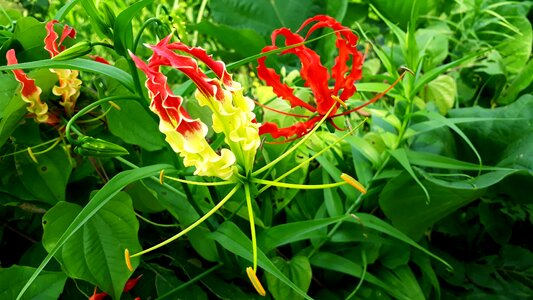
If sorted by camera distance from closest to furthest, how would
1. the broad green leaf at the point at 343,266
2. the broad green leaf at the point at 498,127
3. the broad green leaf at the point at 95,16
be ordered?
1. the broad green leaf at the point at 95,16
2. the broad green leaf at the point at 343,266
3. the broad green leaf at the point at 498,127

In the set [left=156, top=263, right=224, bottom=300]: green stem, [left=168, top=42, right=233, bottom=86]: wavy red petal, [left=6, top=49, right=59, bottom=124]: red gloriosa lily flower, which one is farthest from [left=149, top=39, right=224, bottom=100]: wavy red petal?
[left=156, top=263, right=224, bottom=300]: green stem

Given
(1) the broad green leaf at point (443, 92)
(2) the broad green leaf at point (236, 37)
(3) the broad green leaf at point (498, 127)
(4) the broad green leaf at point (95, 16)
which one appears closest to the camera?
(4) the broad green leaf at point (95, 16)

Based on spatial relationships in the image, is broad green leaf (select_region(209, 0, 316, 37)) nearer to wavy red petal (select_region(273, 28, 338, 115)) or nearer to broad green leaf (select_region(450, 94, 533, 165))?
broad green leaf (select_region(450, 94, 533, 165))

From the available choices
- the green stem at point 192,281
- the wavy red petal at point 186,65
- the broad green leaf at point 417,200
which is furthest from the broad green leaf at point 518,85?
the wavy red petal at point 186,65

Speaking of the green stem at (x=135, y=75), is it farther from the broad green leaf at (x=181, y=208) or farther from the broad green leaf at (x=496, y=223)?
the broad green leaf at (x=496, y=223)

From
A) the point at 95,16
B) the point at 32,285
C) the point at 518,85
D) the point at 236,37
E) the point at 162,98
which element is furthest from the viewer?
the point at 236,37

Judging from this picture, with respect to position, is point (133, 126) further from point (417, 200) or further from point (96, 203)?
point (417, 200)

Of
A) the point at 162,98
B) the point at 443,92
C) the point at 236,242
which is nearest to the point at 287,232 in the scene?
the point at 236,242
